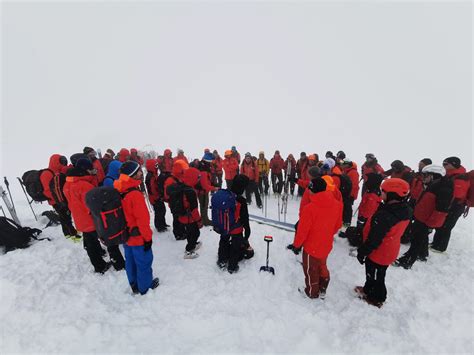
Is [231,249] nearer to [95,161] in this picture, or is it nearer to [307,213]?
[307,213]

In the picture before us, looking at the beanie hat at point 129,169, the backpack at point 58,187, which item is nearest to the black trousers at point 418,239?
the beanie hat at point 129,169

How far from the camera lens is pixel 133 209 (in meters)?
3.64

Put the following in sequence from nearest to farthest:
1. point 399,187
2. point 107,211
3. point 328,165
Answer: point 399,187 → point 107,211 → point 328,165

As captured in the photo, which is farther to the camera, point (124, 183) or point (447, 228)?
point (447, 228)

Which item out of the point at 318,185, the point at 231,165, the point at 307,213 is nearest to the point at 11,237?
the point at 307,213

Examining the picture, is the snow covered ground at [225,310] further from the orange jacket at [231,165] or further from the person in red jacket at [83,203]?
the orange jacket at [231,165]

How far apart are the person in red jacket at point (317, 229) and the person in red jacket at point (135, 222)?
2.70 metres

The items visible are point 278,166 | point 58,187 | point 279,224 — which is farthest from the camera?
point 278,166

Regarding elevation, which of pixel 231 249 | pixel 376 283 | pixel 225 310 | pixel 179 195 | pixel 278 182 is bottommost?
pixel 225 310

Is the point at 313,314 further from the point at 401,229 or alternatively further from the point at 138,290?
the point at 138,290

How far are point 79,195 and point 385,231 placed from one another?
5.61 meters

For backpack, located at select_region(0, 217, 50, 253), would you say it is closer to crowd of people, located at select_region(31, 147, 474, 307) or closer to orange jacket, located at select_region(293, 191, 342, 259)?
crowd of people, located at select_region(31, 147, 474, 307)

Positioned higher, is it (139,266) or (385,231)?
(385,231)

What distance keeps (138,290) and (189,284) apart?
0.97 m
